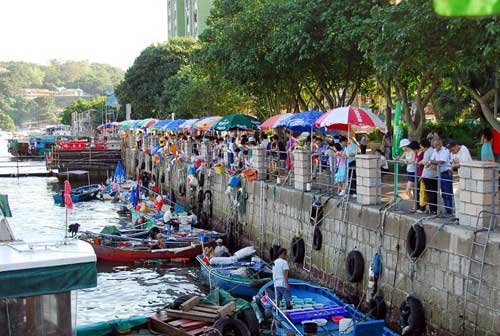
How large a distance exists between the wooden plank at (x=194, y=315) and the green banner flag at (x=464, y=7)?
37.9 ft

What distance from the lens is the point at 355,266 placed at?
1512 centimetres

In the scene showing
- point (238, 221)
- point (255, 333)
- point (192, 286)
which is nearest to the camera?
point (255, 333)

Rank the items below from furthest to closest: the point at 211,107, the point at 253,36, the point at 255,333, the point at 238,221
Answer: the point at 211,107, the point at 253,36, the point at 238,221, the point at 255,333

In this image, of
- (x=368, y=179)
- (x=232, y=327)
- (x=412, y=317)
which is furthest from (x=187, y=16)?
(x=412, y=317)

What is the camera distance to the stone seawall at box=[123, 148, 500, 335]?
37.1 ft

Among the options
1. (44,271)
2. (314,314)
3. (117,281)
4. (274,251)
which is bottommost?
(117,281)

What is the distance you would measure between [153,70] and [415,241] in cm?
5407

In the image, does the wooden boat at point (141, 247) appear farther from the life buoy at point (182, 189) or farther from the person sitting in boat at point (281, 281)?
the life buoy at point (182, 189)

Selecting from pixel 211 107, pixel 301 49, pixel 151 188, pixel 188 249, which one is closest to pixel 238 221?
pixel 188 249

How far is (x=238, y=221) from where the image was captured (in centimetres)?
2505

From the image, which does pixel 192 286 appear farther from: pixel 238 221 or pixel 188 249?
pixel 238 221

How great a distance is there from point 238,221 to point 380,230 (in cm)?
1111

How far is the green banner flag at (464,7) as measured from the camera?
2.99 m

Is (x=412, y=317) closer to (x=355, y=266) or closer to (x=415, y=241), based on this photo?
(x=415, y=241)
